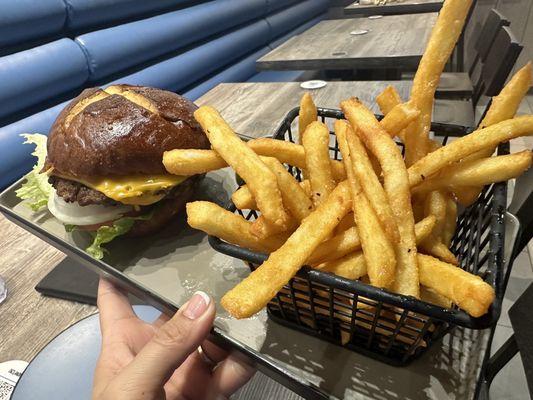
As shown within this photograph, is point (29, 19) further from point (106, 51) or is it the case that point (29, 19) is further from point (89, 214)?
point (89, 214)

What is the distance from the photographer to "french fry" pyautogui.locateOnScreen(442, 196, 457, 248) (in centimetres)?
83

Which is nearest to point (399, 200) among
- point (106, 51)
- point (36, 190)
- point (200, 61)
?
point (36, 190)

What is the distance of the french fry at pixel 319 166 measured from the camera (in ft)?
2.80

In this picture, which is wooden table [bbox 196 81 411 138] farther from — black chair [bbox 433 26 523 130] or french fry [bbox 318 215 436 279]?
french fry [bbox 318 215 436 279]

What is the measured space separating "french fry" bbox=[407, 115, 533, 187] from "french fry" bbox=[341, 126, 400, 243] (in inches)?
4.2

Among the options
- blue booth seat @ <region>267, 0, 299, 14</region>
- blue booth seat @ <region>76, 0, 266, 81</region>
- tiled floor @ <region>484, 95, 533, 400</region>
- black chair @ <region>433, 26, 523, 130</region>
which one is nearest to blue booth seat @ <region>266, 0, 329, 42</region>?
blue booth seat @ <region>267, 0, 299, 14</region>

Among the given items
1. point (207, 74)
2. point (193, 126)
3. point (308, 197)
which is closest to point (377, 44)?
point (207, 74)

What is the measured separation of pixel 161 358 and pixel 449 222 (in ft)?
2.32

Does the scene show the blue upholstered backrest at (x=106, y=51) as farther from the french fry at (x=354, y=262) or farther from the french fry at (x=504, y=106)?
the french fry at (x=504, y=106)

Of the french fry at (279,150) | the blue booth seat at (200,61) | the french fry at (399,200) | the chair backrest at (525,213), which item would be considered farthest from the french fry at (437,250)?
the blue booth seat at (200,61)

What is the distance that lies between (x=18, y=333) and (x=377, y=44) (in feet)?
10.7

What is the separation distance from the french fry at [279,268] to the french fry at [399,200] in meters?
0.10

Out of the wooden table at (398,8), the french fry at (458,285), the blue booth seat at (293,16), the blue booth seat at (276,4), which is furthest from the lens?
the blue booth seat at (293,16)

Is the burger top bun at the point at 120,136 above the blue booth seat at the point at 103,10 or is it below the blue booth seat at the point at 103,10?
below
